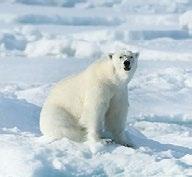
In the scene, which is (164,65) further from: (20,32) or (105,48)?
(20,32)

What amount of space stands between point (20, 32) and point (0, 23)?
3500 millimetres

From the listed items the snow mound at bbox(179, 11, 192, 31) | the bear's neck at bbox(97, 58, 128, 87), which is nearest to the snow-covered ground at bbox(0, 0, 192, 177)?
the snow mound at bbox(179, 11, 192, 31)

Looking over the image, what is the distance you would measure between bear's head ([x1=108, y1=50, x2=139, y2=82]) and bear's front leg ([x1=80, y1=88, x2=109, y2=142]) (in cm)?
16

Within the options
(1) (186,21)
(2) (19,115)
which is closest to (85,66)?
(1) (186,21)

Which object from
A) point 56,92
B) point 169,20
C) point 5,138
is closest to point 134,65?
point 56,92

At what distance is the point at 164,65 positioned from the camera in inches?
608

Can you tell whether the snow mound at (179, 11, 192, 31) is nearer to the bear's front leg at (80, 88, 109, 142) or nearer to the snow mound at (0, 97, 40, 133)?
the snow mound at (0, 97, 40, 133)

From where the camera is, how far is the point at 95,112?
3896 millimetres

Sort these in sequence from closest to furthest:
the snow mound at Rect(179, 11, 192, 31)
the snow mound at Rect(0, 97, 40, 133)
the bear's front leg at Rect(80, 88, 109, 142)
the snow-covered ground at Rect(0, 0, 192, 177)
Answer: the snow-covered ground at Rect(0, 0, 192, 177), the bear's front leg at Rect(80, 88, 109, 142), the snow mound at Rect(0, 97, 40, 133), the snow mound at Rect(179, 11, 192, 31)

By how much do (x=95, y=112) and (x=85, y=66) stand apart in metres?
11.6

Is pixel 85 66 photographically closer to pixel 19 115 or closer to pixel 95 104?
pixel 19 115

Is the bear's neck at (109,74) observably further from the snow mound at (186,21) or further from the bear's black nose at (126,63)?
the snow mound at (186,21)

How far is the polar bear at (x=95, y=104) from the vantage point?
391 centimetres

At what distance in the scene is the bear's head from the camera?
391 centimetres
